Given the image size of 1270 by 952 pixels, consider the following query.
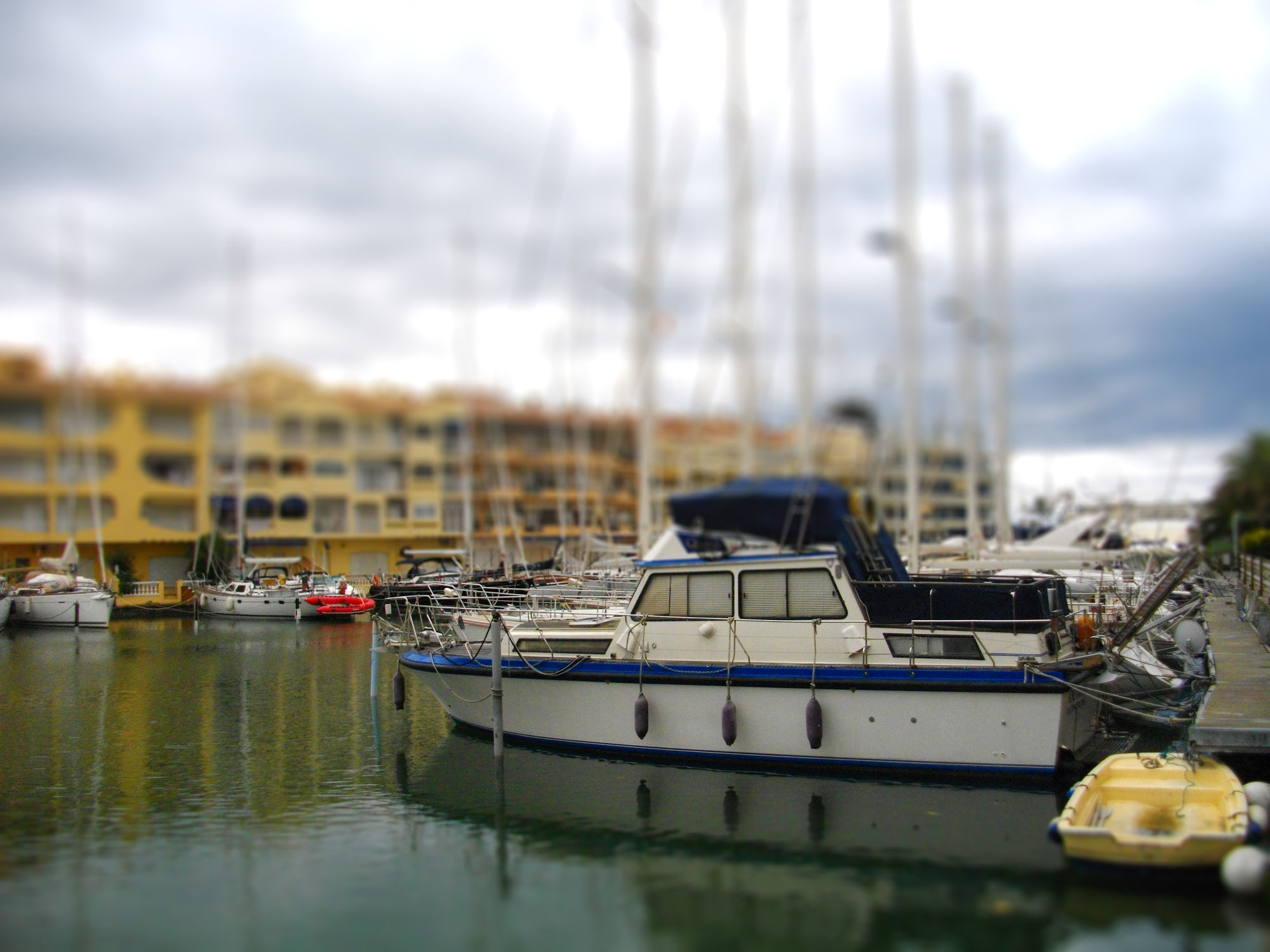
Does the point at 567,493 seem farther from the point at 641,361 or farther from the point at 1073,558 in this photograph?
the point at 1073,558

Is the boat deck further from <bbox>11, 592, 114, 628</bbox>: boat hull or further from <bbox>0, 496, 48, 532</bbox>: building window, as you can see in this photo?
<bbox>11, 592, 114, 628</bbox>: boat hull

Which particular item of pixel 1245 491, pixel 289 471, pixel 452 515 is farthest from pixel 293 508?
pixel 1245 491

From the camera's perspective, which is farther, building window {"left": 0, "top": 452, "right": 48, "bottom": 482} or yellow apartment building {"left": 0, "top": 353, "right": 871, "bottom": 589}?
building window {"left": 0, "top": 452, "right": 48, "bottom": 482}

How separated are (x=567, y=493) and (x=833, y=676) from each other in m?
34.7

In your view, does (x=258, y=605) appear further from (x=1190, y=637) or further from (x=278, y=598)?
(x=1190, y=637)

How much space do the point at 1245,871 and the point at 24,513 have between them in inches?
1102

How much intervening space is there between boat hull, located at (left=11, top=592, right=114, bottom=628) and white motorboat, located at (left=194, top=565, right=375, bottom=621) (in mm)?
3644

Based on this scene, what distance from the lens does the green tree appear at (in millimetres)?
42531

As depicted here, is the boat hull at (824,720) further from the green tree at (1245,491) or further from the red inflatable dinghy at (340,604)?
the green tree at (1245,491)

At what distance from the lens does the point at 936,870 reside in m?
10.2

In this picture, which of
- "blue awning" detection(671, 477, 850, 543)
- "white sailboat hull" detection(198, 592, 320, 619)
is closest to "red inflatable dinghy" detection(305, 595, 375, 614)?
"white sailboat hull" detection(198, 592, 320, 619)

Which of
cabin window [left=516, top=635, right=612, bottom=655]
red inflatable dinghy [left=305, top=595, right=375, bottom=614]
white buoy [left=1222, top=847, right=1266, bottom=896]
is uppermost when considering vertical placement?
cabin window [left=516, top=635, right=612, bottom=655]

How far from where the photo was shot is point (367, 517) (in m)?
39.9

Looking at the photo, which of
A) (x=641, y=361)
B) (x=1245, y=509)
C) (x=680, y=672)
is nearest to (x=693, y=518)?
(x=680, y=672)
